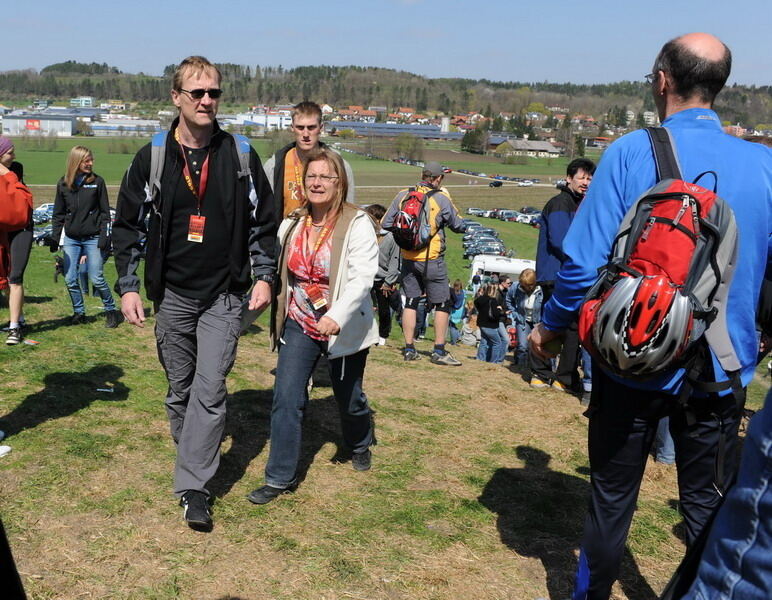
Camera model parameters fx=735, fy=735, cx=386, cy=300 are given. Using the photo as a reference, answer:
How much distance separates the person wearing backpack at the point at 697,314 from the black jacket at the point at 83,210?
7478 millimetres

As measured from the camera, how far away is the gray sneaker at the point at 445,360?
860cm

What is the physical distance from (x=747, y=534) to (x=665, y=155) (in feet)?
5.99

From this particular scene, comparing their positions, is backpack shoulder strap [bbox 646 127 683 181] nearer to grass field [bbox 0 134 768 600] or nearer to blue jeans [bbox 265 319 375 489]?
grass field [bbox 0 134 768 600]

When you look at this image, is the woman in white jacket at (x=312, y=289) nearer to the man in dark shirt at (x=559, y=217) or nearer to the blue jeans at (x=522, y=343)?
the man in dark shirt at (x=559, y=217)

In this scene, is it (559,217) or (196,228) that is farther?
(559,217)

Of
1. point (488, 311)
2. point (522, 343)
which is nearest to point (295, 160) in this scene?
point (522, 343)

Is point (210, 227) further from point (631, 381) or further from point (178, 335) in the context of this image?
point (631, 381)

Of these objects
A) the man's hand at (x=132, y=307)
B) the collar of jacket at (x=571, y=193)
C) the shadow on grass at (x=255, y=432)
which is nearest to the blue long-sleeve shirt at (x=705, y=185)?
the man's hand at (x=132, y=307)

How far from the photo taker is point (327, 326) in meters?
4.12

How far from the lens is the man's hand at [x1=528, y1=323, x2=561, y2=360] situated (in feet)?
10.1

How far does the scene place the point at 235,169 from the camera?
4273 mm

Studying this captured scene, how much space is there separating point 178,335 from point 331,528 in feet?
4.73

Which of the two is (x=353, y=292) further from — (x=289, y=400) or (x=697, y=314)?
(x=697, y=314)

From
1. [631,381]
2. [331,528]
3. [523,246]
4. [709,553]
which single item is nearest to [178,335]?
[331,528]
